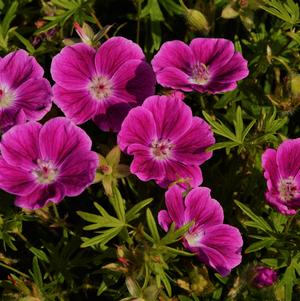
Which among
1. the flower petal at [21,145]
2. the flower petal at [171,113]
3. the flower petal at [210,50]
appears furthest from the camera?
the flower petal at [210,50]

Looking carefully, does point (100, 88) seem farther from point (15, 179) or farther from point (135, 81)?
point (15, 179)

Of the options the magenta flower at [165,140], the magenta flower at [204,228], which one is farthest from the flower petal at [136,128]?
the magenta flower at [204,228]

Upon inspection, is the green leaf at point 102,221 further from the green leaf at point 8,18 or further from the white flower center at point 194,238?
the green leaf at point 8,18

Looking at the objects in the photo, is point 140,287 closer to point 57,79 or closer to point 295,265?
point 295,265

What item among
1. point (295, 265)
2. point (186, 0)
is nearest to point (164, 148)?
point (295, 265)

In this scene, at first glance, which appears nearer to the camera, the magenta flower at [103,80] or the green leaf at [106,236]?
the green leaf at [106,236]

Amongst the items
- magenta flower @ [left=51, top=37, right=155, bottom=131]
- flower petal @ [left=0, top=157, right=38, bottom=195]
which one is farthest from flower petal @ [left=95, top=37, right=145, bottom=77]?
flower petal @ [left=0, top=157, right=38, bottom=195]

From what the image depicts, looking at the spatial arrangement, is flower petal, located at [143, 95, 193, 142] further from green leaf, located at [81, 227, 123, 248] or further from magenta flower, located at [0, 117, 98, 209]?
green leaf, located at [81, 227, 123, 248]
